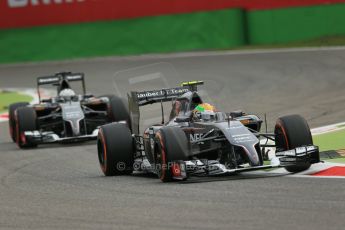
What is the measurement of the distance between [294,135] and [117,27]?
2439cm

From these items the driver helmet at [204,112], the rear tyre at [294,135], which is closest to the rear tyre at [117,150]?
the driver helmet at [204,112]

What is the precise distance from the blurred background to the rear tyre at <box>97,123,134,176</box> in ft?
74.0

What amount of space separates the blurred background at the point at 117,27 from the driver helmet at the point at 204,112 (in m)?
22.8

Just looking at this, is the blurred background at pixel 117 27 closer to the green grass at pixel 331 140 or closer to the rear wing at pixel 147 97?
the green grass at pixel 331 140

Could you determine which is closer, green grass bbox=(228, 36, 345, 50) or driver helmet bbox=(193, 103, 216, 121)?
driver helmet bbox=(193, 103, 216, 121)

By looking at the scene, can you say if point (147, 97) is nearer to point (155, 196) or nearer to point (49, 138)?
point (155, 196)

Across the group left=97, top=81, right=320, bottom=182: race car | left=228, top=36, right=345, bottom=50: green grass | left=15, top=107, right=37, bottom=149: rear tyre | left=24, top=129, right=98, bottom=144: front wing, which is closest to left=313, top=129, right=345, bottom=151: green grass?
left=97, top=81, right=320, bottom=182: race car

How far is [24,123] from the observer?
19203 mm

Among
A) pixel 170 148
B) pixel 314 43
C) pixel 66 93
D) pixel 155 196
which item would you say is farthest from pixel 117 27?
pixel 155 196

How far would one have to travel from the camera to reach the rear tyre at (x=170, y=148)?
1203 centimetres

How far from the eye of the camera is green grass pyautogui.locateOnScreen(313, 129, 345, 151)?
14.9m

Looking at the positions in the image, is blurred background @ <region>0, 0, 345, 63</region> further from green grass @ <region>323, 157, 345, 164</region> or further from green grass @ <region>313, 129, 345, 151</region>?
green grass @ <region>323, 157, 345, 164</region>

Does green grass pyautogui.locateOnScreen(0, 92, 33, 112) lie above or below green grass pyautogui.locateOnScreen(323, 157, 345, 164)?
above

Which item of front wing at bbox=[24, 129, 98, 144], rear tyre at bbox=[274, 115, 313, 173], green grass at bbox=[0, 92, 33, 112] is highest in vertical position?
green grass at bbox=[0, 92, 33, 112]
